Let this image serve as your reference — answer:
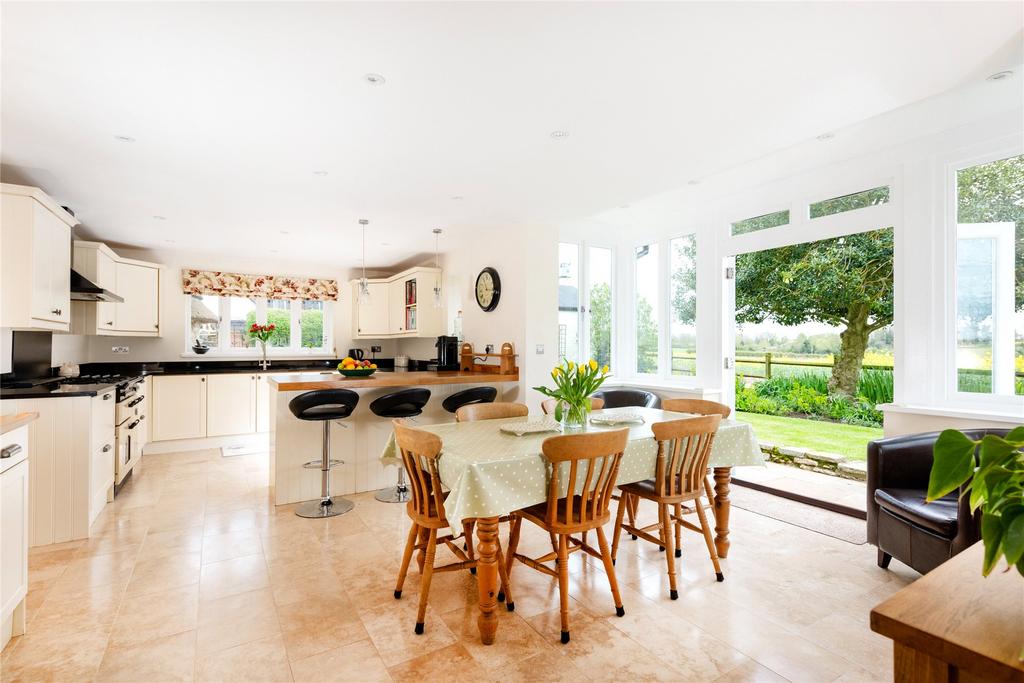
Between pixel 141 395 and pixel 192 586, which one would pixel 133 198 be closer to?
pixel 141 395

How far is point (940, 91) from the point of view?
2.37m

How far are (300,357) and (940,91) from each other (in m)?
6.89

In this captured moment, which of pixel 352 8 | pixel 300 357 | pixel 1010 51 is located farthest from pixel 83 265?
pixel 1010 51

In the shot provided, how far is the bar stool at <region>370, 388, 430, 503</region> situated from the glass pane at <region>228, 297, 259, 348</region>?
3554 millimetres

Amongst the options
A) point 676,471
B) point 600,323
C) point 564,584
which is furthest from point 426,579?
point 600,323

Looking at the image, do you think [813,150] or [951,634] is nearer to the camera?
[951,634]

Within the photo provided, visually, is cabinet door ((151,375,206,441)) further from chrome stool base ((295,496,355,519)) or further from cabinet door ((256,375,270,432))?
chrome stool base ((295,496,355,519))

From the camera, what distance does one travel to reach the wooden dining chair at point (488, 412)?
3082 millimetres

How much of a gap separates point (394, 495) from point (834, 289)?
18.5 feet

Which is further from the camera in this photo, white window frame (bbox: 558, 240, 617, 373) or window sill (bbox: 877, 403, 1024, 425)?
white window frame (bbox: 558, 240, 617, 373)

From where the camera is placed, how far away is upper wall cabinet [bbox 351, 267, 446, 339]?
614 cm

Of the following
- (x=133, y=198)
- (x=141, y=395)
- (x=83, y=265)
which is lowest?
(x=141, y=395)

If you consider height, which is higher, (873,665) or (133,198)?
(133,198)

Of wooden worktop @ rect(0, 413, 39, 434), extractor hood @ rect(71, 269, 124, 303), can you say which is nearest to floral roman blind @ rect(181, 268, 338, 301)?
extractor hood @ rect(71, 269, 124, 303)
